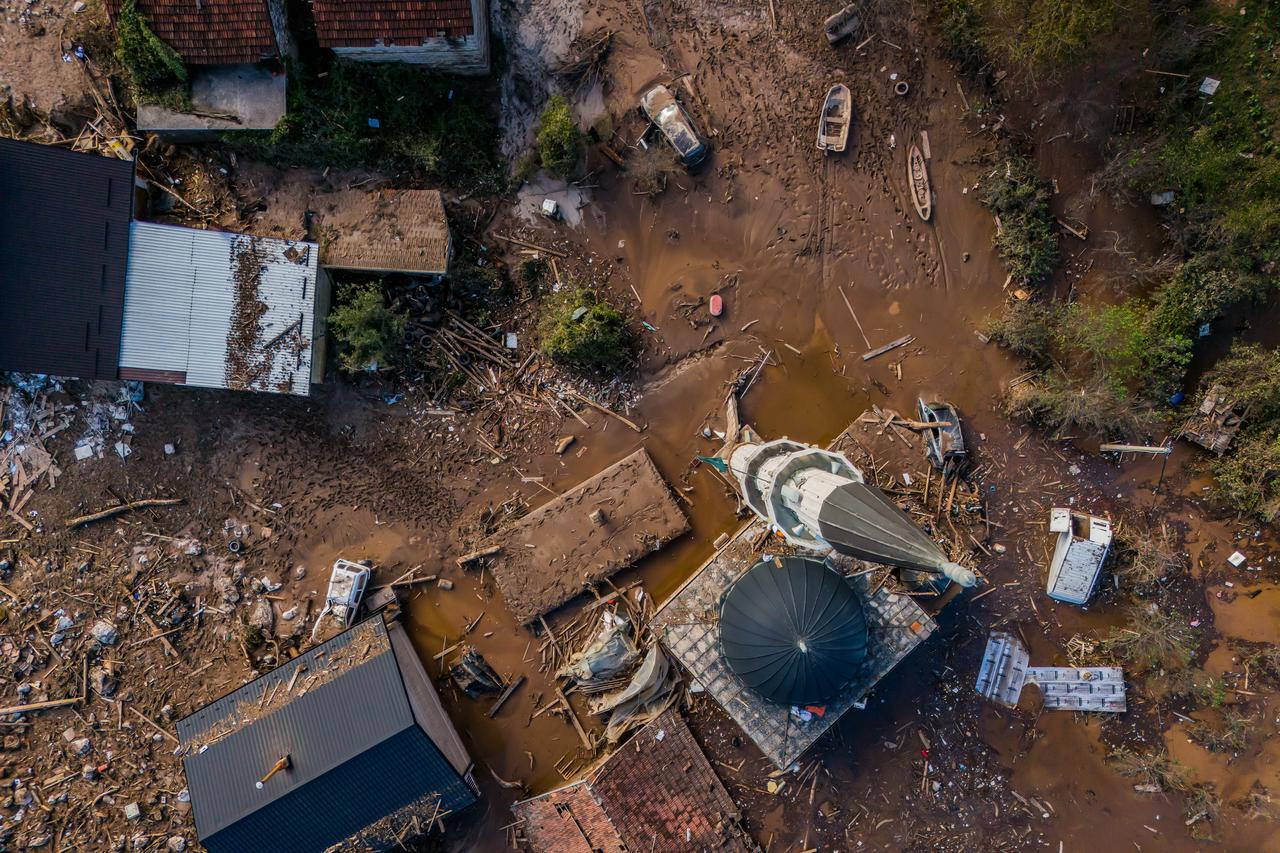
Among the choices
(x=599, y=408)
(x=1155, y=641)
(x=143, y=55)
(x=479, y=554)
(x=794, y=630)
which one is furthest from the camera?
(x=599, y=408)

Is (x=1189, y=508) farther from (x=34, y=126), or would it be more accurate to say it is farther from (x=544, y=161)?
(x=34, y=126)

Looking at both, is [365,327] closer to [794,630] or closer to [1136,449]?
[794,630]

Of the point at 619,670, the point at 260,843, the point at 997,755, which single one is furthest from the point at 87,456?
the point at 997,755

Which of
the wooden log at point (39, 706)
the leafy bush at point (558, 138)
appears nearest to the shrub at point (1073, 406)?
the leafy bush at point (558, 138)

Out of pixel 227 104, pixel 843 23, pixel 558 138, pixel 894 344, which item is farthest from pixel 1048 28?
pixel 227 104

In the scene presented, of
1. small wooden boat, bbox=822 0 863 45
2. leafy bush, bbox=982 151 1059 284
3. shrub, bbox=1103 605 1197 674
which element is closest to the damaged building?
small wooden boat, bbox=822 0 863 45

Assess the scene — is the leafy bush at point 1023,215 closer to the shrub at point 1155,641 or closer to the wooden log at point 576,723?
the shrub at point 1155,641

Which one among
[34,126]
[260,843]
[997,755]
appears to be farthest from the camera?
[997,755]

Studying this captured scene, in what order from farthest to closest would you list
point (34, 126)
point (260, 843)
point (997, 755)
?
point (997, 755) → point (34, 126) → point (260, 843)
